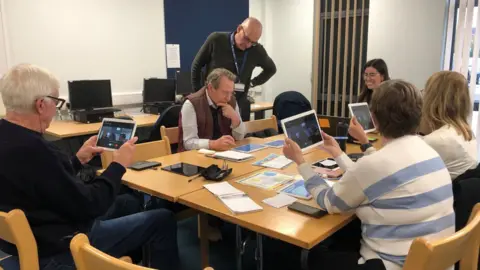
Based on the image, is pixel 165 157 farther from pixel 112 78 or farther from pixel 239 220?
pixel 112 78

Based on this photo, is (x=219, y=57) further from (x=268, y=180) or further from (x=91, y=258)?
(x=91, y=258)

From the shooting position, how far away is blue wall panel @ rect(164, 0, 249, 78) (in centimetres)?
539

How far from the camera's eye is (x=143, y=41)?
5.10 metres

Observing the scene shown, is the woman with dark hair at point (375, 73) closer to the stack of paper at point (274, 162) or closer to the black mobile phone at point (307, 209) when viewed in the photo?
the stack of paper at point (274, 162)

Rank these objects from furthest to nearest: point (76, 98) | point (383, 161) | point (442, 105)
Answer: point (76, 98) < point (442, 105) < point (383, 161)

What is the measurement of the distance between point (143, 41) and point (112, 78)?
0.65 meters

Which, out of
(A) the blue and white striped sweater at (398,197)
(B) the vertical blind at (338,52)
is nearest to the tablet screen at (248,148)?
(A) the blue and white striped sweater at (398,197)

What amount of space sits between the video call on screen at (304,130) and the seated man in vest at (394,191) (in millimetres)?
577

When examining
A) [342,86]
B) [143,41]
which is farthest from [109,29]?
[342,86]

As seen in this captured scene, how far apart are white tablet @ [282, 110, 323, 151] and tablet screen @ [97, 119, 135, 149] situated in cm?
82

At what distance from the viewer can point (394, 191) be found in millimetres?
1418

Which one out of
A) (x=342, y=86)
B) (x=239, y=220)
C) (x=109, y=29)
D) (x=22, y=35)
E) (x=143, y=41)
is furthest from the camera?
(x=342, y=86)

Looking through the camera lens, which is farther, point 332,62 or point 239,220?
point 332,62

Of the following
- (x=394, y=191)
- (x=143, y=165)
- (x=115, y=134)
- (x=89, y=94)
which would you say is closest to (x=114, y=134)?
(x=115, y=134)
